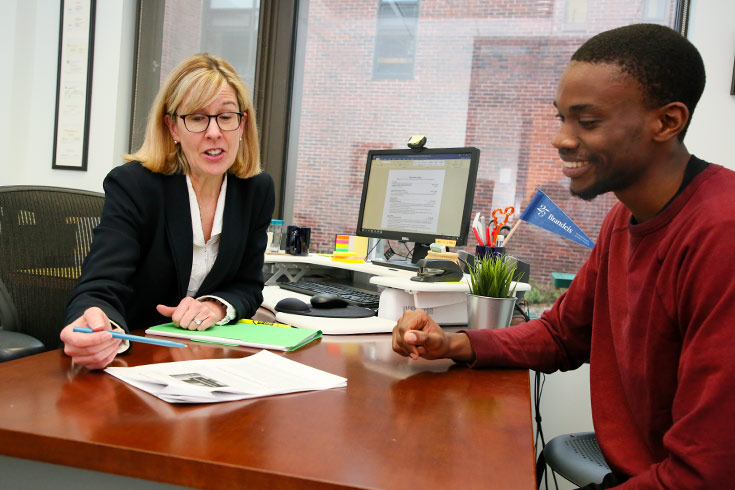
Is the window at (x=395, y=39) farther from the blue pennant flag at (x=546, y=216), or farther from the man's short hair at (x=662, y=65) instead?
the man's short hair at (x=662, y=65)

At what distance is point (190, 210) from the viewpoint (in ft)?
5.10

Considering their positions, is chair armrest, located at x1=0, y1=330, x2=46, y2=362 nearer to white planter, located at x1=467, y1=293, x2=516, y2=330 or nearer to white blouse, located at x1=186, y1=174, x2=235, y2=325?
white blouse, located at x1=186, y1=174, x2=235, y2=325

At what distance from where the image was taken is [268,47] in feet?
11.1

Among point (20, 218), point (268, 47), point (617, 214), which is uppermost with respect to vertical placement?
point (268, 47)

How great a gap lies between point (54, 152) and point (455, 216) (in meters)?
2.58

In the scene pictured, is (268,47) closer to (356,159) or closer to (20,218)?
(356,159)

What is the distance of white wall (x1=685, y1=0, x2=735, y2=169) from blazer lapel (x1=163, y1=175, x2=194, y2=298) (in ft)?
6.64

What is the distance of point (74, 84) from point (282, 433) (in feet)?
11.1

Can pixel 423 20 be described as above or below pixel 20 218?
above

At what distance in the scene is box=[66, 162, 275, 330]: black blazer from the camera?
4.46ft

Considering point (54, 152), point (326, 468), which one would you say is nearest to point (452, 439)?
point (326, 468)

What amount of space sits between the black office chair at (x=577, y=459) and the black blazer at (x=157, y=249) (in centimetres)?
77

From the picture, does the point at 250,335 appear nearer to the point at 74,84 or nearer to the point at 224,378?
the point at 224,378

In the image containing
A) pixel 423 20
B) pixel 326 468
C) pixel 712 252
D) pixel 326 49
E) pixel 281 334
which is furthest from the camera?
pixel 326 49
